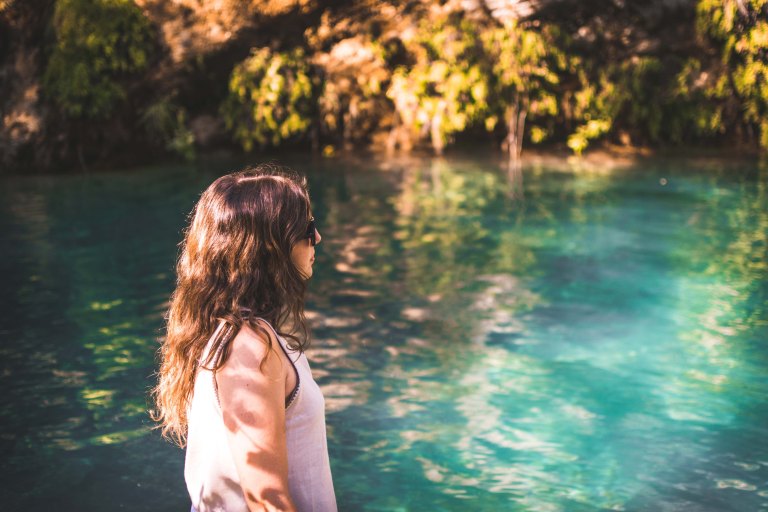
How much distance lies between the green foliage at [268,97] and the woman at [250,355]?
1591cm

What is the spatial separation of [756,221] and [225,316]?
10.0 metres

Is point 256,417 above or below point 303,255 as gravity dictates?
below

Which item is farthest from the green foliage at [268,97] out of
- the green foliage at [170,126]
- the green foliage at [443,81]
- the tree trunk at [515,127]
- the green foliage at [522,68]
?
the tree trunk at [515,127]

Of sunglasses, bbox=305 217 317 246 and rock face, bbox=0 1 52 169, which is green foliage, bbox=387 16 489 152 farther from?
sunglasses, bbox=305 217 317 246

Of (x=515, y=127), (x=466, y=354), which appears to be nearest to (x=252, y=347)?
(x=466, y=354)

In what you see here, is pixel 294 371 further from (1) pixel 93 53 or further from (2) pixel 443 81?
(1) pixel 93 53

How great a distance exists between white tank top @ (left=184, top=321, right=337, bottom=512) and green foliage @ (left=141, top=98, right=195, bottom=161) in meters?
16.0

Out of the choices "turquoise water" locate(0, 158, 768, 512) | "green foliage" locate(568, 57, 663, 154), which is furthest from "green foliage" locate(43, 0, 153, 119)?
"green foliage" locate(568, 57, 663, 154)

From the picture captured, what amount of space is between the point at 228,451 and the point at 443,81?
16009 millimetres

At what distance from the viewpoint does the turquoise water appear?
479cm

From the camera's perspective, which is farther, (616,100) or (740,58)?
(616,100)

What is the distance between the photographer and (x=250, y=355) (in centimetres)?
→ 201

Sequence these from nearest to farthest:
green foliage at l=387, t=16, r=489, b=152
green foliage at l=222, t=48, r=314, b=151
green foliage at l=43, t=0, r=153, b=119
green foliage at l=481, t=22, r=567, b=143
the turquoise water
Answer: the turquoise water → green foliage at l=43, t=0, r=153, b=119 → green foliage at l=481, t=22, r=567, b=143 → green foliage at l=387, t=16, r=489, b=152 → green foliage at l=222, t=48, r=314, b=151

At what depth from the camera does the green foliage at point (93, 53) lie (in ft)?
53.4
